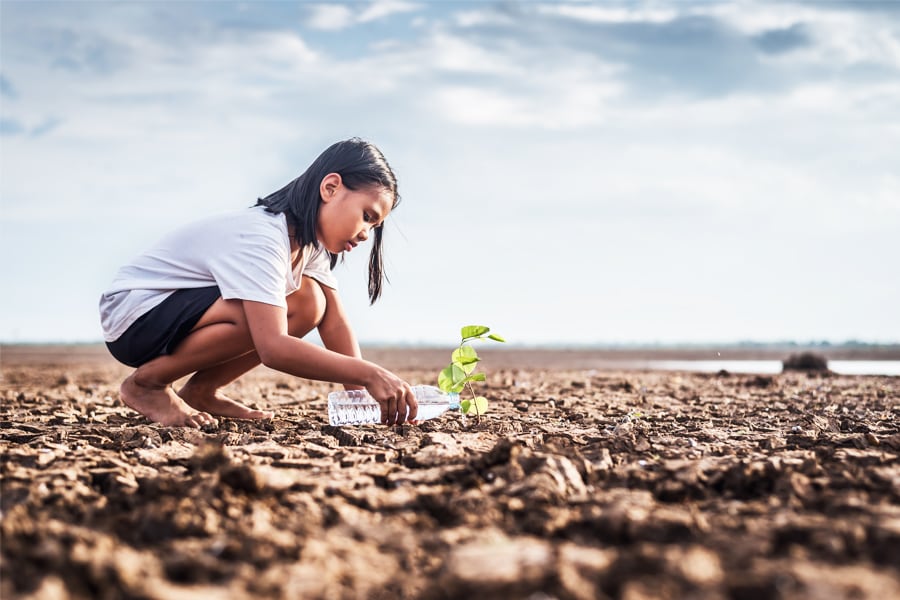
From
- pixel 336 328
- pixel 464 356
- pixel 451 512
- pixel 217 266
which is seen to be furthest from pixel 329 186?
pixel 451 512

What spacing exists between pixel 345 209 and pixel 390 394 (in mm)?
969

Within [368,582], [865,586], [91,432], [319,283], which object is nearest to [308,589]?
[368,582]

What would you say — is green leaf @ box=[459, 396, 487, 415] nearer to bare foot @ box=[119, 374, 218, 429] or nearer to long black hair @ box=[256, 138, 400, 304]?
long black hair @ box=[256, 138, 400, 304]

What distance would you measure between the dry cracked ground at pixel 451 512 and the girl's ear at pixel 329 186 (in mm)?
1104

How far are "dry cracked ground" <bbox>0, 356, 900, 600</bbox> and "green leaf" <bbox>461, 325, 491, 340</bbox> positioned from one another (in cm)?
A: 46

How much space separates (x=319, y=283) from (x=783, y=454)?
8.34 feet

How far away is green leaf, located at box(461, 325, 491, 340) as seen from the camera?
11.6 ft

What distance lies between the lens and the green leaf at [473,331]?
11.6ft

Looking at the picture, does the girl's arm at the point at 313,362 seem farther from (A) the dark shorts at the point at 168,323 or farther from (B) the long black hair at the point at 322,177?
(B) the long black hair at the point at 322,177

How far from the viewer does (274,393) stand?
6.05m

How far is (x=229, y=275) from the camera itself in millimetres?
3338

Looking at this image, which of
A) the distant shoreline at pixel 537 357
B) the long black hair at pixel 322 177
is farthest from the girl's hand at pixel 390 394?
the distant shoreline at pixel 537 357

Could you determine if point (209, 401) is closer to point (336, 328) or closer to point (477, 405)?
point (336, 328)

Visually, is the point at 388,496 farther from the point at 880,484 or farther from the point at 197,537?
the point at 880,484
